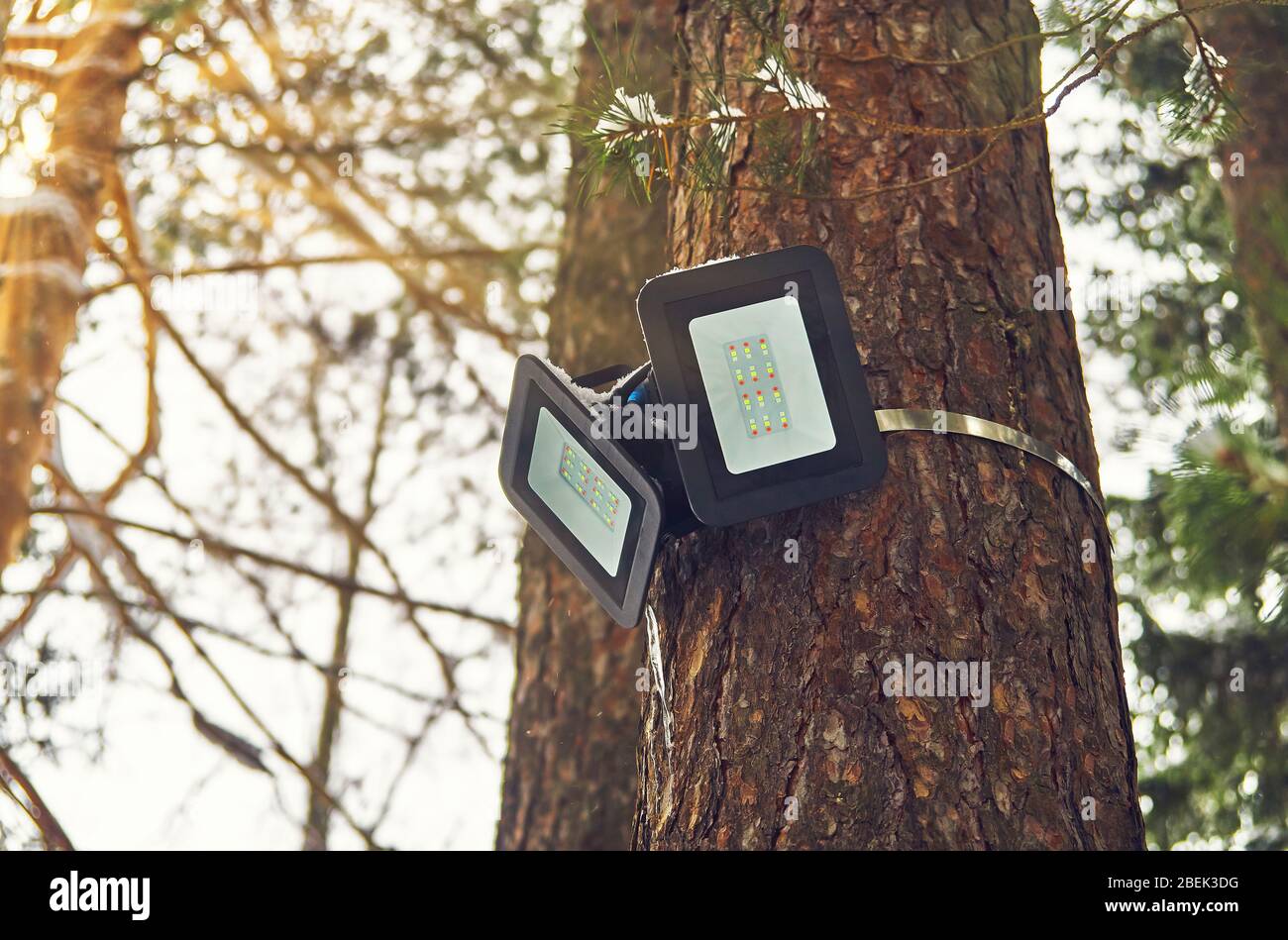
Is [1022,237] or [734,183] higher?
[734,183]

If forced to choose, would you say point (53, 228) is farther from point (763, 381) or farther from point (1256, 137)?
point (1256, 137)

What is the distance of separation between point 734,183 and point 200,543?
2764 mm

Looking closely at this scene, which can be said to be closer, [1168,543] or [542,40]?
[1168,543]

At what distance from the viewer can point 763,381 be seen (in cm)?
124

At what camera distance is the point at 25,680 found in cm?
385

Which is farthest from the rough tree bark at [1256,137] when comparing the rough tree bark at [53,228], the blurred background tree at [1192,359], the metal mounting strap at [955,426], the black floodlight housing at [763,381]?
the rough tree bark at [53,228]

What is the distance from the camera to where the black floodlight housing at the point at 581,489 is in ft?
4.11

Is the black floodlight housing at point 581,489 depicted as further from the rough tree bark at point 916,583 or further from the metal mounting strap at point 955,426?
the metal mounting strap at point 955,426

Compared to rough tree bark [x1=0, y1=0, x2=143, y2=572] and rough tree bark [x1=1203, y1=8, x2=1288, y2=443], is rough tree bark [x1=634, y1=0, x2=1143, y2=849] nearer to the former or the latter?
rough tree bark [x1=1203, y1=8, x2=1288, y2=443]

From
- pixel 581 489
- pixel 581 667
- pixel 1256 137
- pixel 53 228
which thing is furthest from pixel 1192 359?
pixel 53 228

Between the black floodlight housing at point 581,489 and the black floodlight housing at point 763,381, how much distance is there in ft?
0.23

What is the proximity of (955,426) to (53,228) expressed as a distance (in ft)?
11.7
